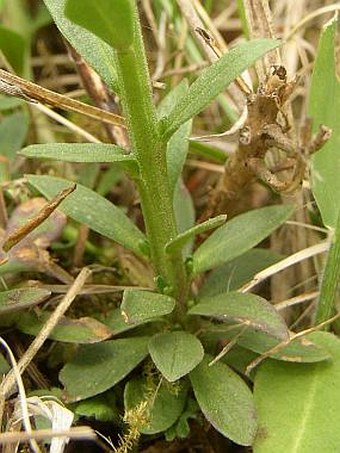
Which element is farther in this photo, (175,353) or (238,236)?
(238,236)

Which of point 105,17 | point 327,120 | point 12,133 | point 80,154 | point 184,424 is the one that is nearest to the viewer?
point 105,17

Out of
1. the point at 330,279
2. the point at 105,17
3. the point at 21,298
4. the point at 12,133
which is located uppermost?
the point at 105,17

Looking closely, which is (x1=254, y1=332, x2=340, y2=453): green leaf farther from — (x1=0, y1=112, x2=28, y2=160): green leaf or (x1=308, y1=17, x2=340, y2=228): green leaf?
(x1=0, y1=112, x2=28, y2=160): green leaf

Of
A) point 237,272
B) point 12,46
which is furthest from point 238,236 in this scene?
point 12,46

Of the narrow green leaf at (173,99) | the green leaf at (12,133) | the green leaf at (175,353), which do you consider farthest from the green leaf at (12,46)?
the green leaf at (175,353)

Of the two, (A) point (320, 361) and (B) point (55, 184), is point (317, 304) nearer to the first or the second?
(A) point (320, 361)

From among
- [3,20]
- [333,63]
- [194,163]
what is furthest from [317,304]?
[3,20]

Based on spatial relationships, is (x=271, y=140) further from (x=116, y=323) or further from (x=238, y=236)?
(x=116, y=323)

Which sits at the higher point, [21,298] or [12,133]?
[12,133]
